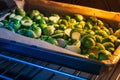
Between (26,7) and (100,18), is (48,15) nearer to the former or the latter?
(26,7)

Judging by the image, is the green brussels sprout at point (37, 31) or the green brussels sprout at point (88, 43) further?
the green brussels sprout at point (37, 31)

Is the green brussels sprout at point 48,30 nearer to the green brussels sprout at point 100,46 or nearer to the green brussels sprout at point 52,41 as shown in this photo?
the green brussels sprout at point 52,41

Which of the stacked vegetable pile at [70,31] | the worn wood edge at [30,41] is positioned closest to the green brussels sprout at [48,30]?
the stacked vegetable pile at [70,31]

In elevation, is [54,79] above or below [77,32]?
below

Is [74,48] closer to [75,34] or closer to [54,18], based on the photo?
[75,34]

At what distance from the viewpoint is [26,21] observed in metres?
1.43

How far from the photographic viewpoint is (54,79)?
3.78 feet

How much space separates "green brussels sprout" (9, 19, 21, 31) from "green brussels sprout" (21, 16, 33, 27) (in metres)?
0.03

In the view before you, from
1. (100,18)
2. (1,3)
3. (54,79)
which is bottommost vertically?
(54,79)

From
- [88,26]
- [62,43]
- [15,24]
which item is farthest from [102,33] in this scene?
[15,24]

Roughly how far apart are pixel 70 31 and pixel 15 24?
283 millimetres

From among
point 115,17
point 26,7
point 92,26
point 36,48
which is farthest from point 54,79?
point 26,7

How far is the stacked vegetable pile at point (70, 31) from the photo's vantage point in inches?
46.1

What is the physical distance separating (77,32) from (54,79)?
0.27m
